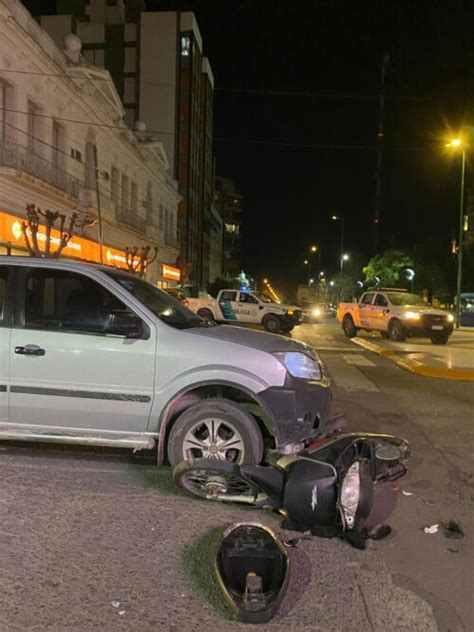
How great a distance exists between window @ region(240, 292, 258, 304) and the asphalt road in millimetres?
18429

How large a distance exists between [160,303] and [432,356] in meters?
A: 10.8

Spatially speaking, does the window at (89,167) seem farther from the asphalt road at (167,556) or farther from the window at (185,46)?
the window at (185,46)

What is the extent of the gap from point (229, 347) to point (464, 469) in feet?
8.82

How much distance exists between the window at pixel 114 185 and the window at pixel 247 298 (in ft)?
49.3

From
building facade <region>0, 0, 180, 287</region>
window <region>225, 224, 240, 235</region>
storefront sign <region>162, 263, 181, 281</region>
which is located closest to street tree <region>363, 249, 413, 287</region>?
storefront sign <region>162, 263, 181, 281</region>

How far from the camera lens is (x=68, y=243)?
2589cm

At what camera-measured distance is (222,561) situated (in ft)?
10.1

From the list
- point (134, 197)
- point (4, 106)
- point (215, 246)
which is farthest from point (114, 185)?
point (215, 246)

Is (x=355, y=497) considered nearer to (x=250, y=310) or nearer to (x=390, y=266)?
(x=250, y=310)

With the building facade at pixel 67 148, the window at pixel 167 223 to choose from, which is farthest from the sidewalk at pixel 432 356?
the window at pixel 167 223

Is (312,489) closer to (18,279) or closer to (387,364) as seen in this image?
(18,279)

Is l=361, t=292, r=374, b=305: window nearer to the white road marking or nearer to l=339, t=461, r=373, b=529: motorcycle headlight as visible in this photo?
the white road marking

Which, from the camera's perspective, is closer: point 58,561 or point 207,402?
point 58,561

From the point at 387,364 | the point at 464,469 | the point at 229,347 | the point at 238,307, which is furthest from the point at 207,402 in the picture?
the point at 238,307
